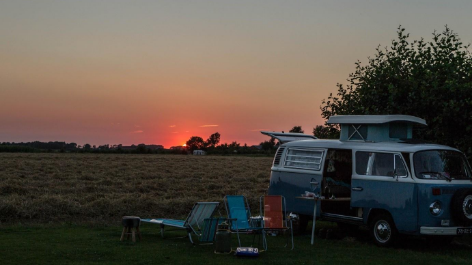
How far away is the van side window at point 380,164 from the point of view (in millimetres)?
11789

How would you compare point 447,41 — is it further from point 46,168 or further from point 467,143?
point 46,168

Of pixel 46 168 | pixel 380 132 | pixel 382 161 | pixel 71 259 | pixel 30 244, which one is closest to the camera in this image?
pixel 71 259

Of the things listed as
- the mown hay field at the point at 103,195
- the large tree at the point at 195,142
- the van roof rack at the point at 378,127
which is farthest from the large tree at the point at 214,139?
the van roof rack at the point at 378,127

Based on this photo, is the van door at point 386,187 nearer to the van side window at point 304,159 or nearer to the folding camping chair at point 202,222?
the van side window at point 304,159

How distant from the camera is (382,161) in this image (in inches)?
482

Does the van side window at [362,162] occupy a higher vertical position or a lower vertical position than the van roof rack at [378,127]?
lower

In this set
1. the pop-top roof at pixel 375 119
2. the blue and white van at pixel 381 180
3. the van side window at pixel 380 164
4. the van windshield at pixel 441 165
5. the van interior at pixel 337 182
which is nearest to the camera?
the blue and white van at pixel 381 180

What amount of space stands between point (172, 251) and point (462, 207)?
230 inches

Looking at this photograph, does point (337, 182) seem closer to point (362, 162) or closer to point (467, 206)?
point (362, 162)

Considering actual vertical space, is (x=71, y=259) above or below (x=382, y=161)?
below

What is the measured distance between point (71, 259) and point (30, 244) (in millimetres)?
2005

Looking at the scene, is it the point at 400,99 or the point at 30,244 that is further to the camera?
the point at 400,99

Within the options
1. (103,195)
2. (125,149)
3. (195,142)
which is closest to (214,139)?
(195,142)

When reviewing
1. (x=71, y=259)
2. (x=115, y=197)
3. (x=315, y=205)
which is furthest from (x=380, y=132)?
(x=115, y=197)
